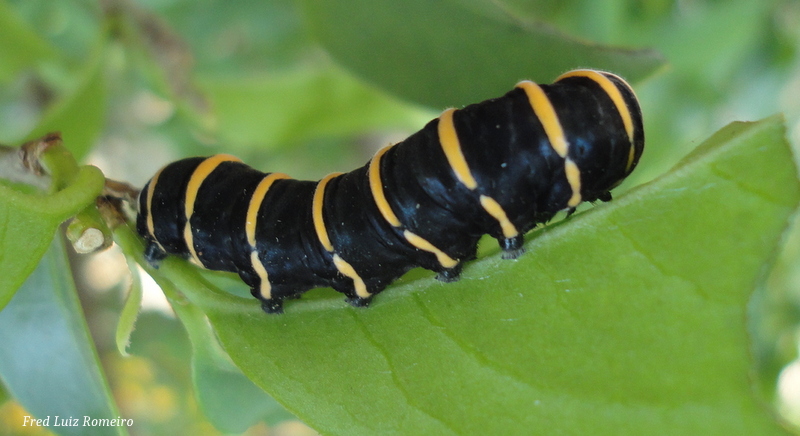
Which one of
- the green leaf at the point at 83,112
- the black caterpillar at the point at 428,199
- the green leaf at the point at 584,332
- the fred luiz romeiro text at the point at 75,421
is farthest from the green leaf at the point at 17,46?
the green leaf at the point at 584,332

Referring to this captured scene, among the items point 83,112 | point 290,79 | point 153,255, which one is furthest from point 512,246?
point 290,79

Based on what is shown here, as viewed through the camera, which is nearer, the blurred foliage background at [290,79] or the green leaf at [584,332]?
the green leaf at [584,332]

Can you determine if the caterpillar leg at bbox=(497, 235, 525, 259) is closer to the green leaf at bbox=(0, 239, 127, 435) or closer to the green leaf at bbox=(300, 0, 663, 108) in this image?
the green leaf at bbox=(300, 0, 663, 108)

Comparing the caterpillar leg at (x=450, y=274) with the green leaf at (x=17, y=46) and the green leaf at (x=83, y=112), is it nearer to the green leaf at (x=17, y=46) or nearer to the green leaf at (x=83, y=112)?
the green leaf at (x=83, y=112)

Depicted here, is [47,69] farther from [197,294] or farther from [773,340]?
[773,340]

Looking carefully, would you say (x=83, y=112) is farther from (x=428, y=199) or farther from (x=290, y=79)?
(x=428, y=199)

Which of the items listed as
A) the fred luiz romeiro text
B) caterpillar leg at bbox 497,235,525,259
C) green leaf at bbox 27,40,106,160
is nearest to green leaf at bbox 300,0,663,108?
caterpillar leg at bbox 497,235,525,259

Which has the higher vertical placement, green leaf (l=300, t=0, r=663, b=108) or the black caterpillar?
green leaf (l=300, t=0, r=663, b=108)
